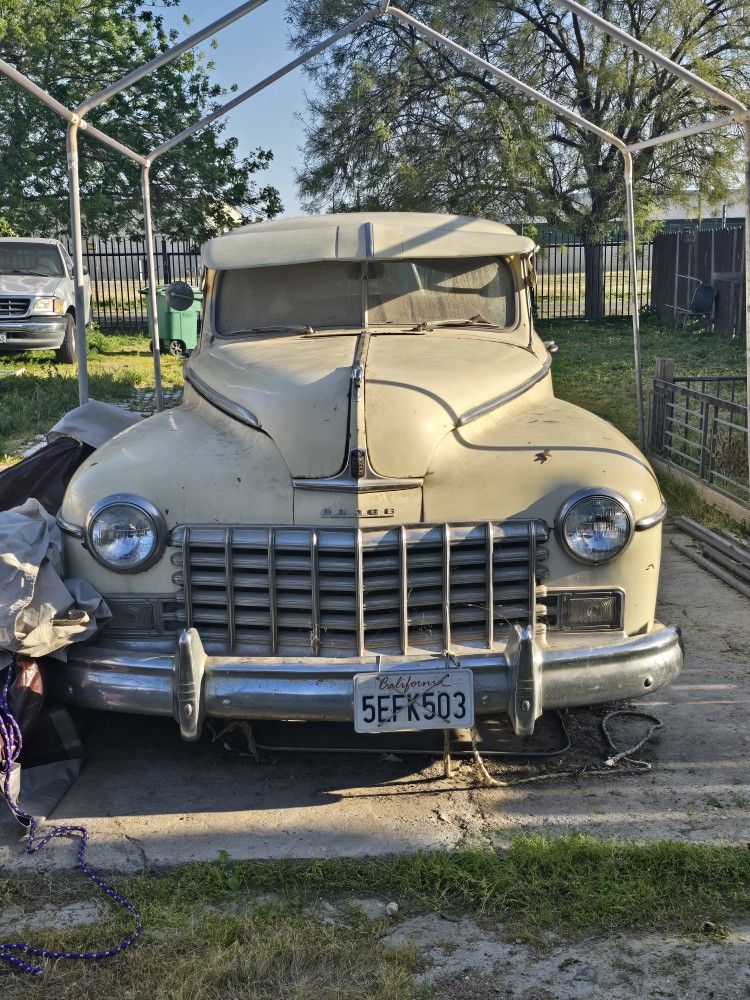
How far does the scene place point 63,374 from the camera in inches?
604

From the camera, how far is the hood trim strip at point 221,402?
180 inches

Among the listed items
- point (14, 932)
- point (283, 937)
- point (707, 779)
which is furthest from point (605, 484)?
point (14, 932)

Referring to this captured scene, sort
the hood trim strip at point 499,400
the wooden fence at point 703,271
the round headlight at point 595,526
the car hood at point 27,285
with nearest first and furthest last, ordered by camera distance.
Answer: the round headlight at point 595,526
the hood trim strip at point 499,400
the car hood at point 27,285
the wooden fence at point 703,271

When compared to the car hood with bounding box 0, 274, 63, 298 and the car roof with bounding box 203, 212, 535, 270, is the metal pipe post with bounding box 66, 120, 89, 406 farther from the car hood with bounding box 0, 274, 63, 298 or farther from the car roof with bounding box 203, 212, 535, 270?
the car hood with bounding box 0, 274, 63, 298

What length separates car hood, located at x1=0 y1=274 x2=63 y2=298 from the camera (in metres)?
16.0

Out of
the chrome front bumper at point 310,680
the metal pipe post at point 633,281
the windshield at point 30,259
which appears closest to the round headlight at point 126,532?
the chrome front bumper at point 310,680

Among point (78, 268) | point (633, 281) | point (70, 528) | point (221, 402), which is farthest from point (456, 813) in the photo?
point (633, 281)

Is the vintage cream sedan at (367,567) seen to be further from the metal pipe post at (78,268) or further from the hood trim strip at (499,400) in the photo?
the metal pipe post at (78,268)

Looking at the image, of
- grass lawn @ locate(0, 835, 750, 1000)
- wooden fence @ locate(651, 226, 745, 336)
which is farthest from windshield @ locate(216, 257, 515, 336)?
wooden fence @ locate(651, 226, 745, 336)

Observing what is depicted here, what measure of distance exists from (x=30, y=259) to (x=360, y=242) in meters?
12.7

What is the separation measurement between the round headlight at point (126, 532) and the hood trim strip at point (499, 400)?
124cm

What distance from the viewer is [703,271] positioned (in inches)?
901

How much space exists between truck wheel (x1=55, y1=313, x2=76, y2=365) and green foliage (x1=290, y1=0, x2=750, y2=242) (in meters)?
7.77

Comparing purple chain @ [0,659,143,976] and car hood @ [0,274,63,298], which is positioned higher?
car hood @ [0,274,63,298]
